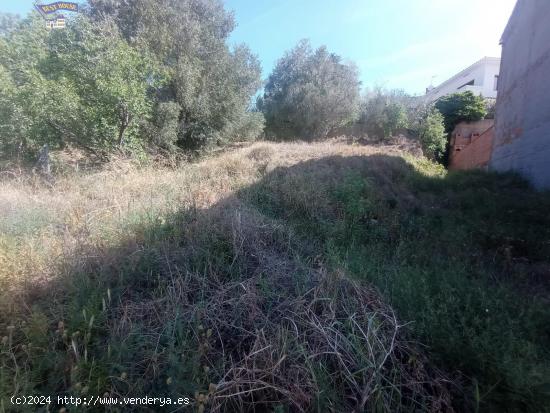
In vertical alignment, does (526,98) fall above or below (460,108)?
below

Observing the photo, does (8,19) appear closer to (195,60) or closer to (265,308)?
(195,60)

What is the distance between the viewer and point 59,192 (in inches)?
184

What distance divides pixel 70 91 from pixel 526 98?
1223 cm

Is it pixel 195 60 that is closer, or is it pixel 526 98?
pixel 526 98

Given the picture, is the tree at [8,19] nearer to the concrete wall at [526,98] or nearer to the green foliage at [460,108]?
the concrete wall at [526,98]

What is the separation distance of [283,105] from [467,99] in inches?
424

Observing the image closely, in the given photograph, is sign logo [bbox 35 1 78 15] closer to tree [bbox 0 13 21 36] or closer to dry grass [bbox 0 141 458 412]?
tree [bbox 0 13 21 36]

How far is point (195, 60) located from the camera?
389 inches

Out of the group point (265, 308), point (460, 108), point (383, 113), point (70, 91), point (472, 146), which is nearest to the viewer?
point (265, 308)

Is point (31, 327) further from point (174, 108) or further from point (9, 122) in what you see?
point (174, 108)

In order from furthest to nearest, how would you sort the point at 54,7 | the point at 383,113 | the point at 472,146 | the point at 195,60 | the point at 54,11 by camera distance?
the point at 383,113
the point at 472,146
the point at 195,60
the point at 54,7
the point at 54,11

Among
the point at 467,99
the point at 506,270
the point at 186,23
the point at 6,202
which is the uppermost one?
the point at 186,23

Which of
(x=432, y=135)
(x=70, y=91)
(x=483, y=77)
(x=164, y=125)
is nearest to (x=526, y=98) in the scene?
(x=432, y=135)

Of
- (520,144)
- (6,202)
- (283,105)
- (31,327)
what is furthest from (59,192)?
(283,105)
